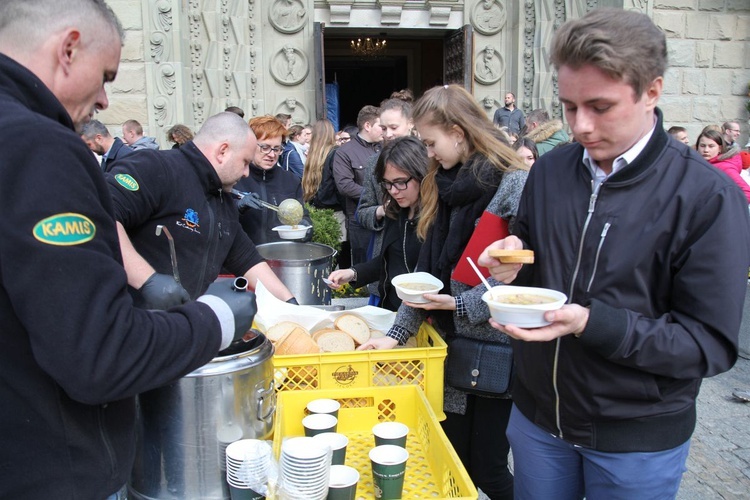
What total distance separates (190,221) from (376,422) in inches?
49.1

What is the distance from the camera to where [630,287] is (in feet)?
4.78

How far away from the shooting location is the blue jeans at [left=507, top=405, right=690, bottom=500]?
1533 mm

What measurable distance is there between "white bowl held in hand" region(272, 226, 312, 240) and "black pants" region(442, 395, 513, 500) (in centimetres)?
200

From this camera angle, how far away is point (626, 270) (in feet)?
4.74

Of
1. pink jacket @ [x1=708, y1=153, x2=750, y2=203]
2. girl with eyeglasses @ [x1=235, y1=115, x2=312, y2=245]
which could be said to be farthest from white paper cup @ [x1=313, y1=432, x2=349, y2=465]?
pink jacket @ [x1=708, y1=153, x2=750, y2=203]

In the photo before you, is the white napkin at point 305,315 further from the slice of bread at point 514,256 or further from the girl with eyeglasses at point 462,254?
the slice of bread at point 514,256

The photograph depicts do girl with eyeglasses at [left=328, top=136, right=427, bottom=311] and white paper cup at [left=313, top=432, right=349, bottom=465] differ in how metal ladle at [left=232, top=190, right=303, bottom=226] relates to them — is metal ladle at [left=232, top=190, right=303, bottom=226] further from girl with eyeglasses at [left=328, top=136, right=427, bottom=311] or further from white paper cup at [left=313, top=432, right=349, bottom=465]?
white paper cup at [left=313, top=432, right=349, bottom=465]

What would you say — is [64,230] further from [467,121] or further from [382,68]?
[382,68]

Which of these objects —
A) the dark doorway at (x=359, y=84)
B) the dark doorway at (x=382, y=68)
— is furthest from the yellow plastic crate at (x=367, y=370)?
the dark doorway at (x=359, y=84)

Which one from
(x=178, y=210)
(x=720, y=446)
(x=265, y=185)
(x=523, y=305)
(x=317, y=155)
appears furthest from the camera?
(x=317, y=155)

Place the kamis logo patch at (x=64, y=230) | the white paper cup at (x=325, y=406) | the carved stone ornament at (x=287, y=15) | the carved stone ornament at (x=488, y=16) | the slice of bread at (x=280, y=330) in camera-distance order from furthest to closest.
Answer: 1. the carved stone ornament at (x=488, y=16)
2. the carved stone ornament at (x=287, y=15)
3. the slice of bread at (x=280, y=330)
4. the white paper cup at (x=325, y=406)
5. the kamis logo patch at (x=64, y=230)

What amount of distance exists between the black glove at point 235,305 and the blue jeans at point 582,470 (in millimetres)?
887

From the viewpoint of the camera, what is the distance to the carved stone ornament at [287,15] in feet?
32.9

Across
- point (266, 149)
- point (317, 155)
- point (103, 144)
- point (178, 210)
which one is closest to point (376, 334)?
point (178, 210)
